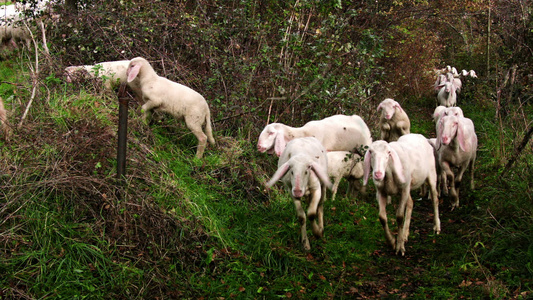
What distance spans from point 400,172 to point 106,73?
4.30 metres

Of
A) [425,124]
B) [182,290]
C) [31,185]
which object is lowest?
[425,124]

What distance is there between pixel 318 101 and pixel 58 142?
468 centimetres

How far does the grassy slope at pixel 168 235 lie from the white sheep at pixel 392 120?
2.49m

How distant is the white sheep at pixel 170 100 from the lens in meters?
7.54

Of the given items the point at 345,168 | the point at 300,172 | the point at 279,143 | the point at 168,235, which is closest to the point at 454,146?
the point at 345,168

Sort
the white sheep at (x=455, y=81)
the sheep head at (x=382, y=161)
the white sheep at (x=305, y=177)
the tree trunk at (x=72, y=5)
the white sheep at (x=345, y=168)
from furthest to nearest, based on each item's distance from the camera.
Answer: the white sheep at (x=455, y=81)
the tree trunk at (x=72, y=5)
the white sheep at (x=345, y=168)
the sheep head at (x=382, y=161)
the white sheep at (x=305, y=177)

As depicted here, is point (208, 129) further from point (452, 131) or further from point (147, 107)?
point (452, 131)

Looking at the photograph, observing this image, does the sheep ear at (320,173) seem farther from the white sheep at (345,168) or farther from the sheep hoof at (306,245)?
the white sheep at (345,168)

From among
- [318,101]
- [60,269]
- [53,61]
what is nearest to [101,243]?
[60,269]

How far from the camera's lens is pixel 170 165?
674 cm

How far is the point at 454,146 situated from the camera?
7938mm

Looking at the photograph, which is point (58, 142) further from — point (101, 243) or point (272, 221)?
point (272, 221)

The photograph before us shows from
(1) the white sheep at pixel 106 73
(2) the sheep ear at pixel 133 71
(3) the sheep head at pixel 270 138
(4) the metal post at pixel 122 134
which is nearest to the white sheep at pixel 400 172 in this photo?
Answer: (3) the sheep head at pixel 270 138

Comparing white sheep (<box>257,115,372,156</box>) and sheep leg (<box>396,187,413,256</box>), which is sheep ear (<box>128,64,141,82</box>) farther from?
sheep leg (<box>396,187,413,256</box>)
